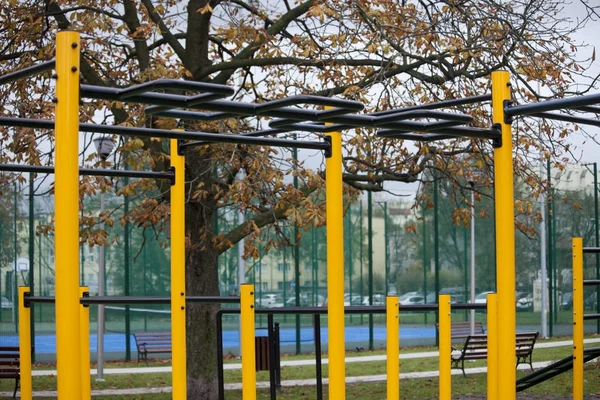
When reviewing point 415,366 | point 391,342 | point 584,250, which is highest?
point 584,250

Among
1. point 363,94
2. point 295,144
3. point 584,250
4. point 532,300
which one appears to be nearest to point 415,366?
point 363,94

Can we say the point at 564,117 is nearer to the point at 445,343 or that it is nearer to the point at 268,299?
the point at 445,343

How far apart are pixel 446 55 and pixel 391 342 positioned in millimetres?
5252

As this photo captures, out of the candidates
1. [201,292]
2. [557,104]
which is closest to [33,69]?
[557,104]

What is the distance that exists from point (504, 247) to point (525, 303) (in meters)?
22.3

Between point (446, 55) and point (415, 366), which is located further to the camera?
point (415, 366)

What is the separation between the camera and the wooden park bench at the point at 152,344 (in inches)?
739

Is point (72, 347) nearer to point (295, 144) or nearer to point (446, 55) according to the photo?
point (295, 144)

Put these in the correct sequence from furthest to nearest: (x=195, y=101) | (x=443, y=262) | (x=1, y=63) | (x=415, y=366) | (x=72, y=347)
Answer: (x=443, y=262) → (x=415, y=366) → (x=1, y=63) → (x=195, y=101) → (x=72, y=347)

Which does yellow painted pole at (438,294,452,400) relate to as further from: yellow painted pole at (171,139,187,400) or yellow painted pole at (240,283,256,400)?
yellow painted pole at (171,139,187,400)

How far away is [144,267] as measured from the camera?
23.2m

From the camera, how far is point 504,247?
5.07m

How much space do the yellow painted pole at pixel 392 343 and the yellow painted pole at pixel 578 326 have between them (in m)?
2.56

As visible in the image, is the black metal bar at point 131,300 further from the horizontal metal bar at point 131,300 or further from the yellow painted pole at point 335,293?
the yellow painted pole at point 335,293
